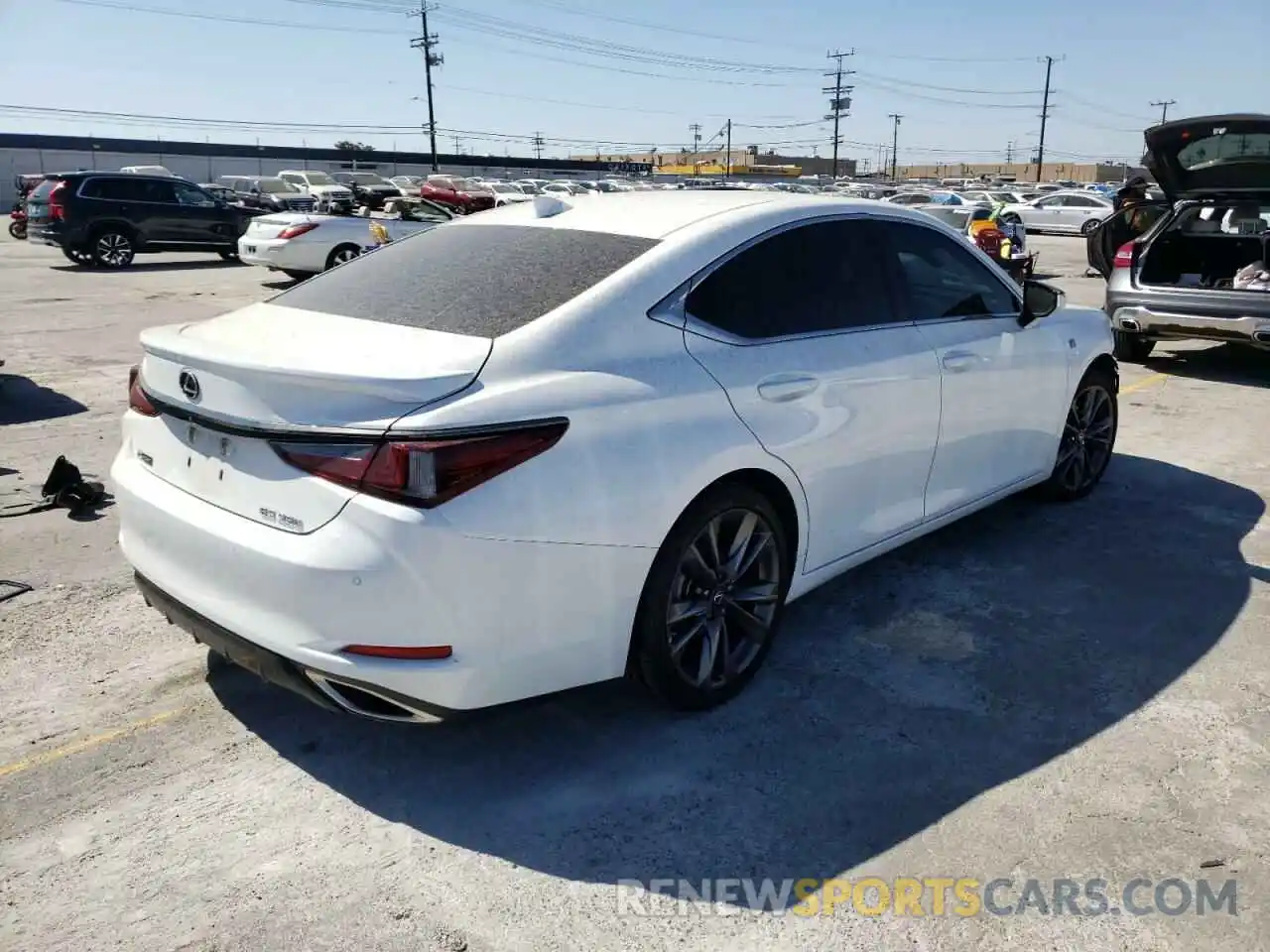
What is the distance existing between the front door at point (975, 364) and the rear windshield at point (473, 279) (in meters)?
1.42

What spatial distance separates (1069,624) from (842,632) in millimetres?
938

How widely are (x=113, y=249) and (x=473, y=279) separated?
18.7 meters

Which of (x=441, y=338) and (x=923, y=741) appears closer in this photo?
(x=441, y=338)

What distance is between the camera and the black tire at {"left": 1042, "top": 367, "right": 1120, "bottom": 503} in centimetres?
540

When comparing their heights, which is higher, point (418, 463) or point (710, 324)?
point (710, 324)

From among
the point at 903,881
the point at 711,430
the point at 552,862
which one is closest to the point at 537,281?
the point at 711,430

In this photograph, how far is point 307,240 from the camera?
48.7 ft

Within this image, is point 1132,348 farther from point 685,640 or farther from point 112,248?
point 112,248

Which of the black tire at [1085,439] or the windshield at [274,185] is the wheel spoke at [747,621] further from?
the windshield at [274,185]

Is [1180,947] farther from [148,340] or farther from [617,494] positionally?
[148,340]

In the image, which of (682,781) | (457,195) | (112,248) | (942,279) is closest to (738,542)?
(682,781)

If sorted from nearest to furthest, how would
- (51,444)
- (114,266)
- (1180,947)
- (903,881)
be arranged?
1. (1180,947)
2. (903,881)
3. (51,444)
4. (114,266)

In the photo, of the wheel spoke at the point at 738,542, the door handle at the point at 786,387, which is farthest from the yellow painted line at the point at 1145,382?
the wheel spoke at the point at 738,542

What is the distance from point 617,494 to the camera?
2.80 m
